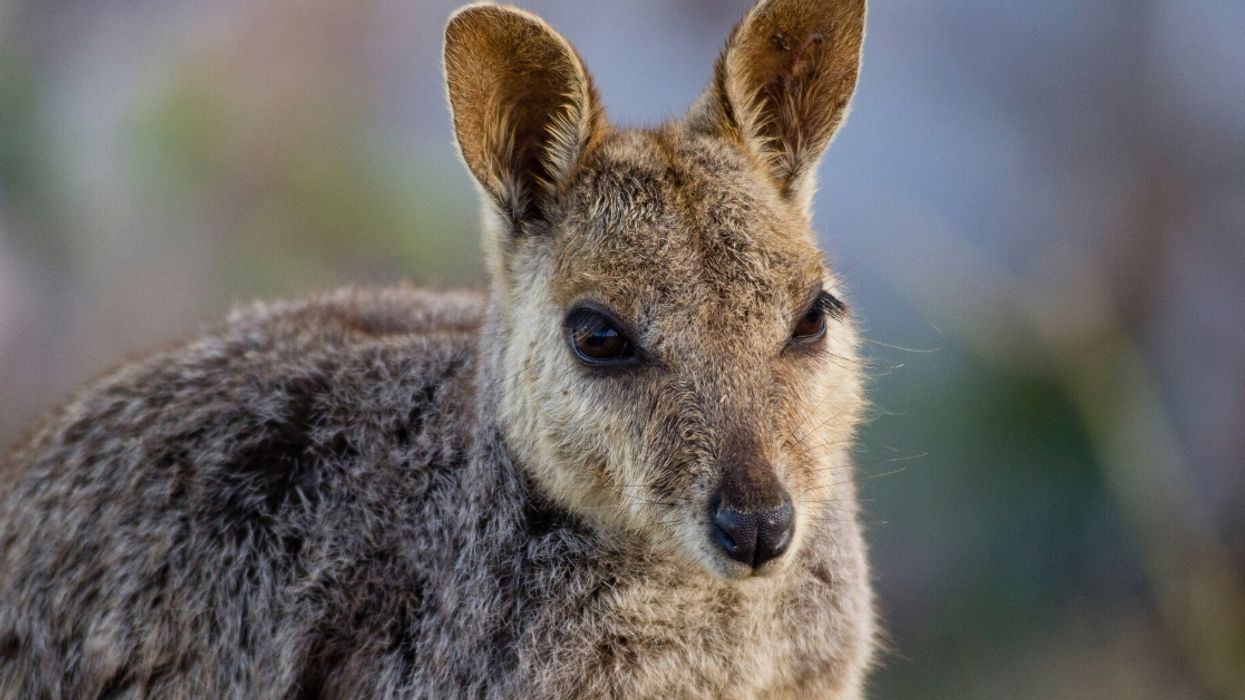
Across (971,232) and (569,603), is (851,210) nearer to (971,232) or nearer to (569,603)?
(971,232)

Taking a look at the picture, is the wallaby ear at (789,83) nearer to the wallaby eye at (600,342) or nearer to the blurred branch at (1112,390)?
the wallaby eye at (600,342)

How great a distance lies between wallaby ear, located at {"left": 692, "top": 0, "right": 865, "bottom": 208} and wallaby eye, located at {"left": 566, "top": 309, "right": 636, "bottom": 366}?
90cm

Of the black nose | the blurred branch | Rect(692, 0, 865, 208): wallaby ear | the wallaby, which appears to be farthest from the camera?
the blurred branch

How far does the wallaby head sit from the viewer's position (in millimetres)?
3348

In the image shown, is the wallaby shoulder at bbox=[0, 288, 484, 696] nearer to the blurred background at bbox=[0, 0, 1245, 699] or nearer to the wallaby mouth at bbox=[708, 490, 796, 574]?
the wallaby mouth at bbox=[708, 490, 796, 574]

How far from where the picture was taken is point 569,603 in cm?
373

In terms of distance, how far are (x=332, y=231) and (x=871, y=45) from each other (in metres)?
4.60

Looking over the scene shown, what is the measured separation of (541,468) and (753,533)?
79 cm

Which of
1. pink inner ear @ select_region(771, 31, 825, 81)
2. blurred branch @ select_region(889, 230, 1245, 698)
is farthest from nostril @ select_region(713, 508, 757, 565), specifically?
blurred branch @ select_region(889, 230, 1245, 698)

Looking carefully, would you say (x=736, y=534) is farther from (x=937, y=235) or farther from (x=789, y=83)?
(x=937, y=235)

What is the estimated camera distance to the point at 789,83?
4113 mm

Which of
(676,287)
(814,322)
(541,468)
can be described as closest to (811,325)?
(814,322)

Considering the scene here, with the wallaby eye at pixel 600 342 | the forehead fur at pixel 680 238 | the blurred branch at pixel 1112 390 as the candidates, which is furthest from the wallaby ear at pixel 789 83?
the blurred branch at pixel 1112 390

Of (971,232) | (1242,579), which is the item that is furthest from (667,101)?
(1242,579)
